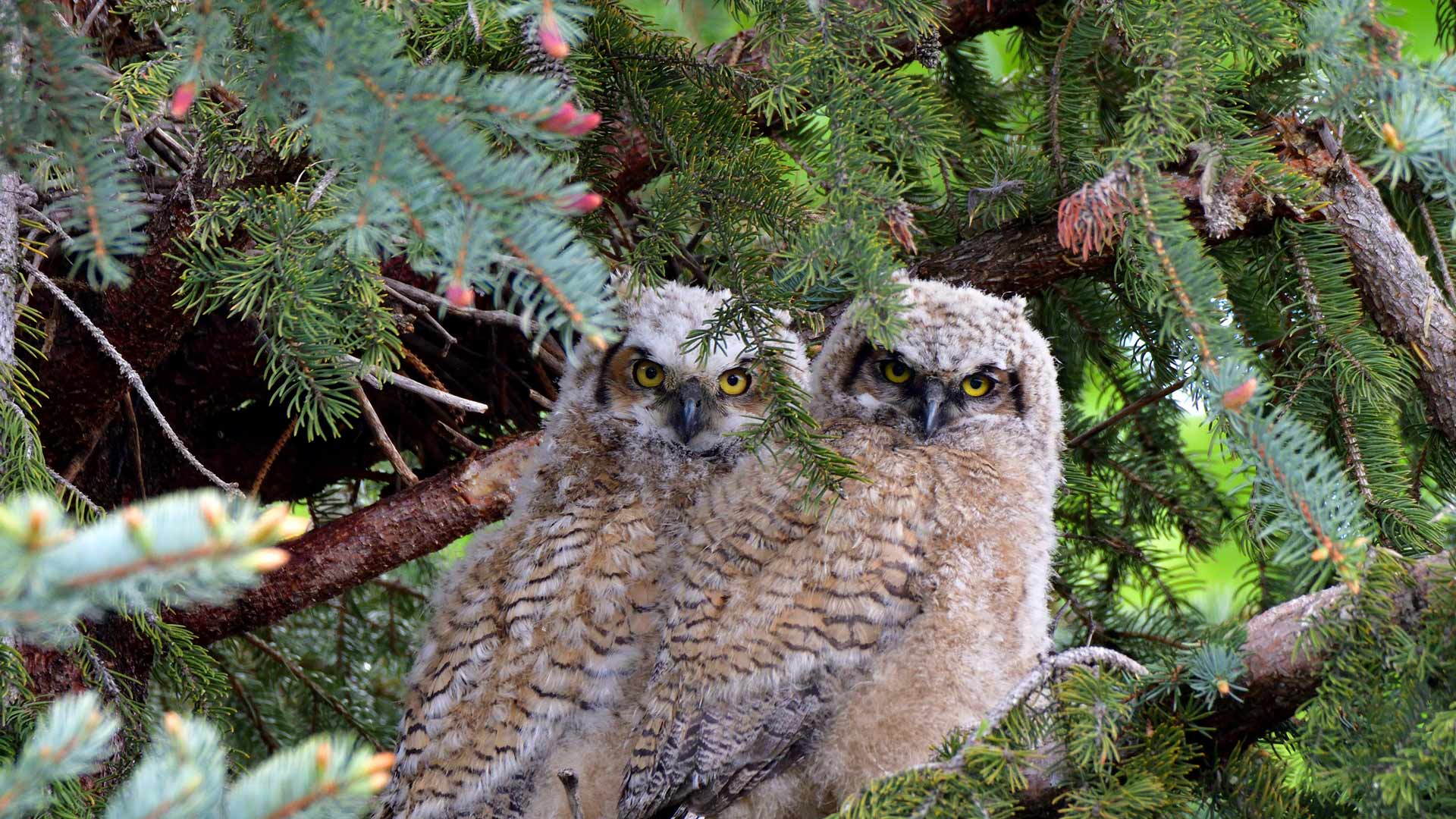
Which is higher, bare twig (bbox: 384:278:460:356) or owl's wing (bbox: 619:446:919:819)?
bare twig (bbox: 384:278:460:356)

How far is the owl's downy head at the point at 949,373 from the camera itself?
8.45 ft

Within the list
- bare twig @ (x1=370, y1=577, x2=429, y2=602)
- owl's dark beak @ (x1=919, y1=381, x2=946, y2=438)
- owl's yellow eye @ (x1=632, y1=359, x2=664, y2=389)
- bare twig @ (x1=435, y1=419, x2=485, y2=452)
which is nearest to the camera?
owl's dark beak @ (x1=919, y1=381, x2=946, y2=438)

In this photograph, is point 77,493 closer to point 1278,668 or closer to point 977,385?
point 977,385

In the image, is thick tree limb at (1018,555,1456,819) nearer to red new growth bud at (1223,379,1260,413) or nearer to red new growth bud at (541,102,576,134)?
red new growth bud at (1223,379,1260,413)

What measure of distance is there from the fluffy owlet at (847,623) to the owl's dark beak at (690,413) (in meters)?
0.22

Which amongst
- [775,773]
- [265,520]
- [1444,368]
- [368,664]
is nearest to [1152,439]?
[1444,368]

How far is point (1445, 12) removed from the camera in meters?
3.01

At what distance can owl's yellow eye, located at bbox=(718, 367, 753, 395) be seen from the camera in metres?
2.77

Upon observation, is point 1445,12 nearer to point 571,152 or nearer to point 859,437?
point 859,437

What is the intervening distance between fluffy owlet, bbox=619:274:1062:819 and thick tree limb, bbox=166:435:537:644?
649mm

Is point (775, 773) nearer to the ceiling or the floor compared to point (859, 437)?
nearer to the floor

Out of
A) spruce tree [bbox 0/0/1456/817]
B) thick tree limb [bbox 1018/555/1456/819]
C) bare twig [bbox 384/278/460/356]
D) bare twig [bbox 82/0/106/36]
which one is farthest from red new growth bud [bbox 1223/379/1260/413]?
bare twig [bbox 82/0/106/36]

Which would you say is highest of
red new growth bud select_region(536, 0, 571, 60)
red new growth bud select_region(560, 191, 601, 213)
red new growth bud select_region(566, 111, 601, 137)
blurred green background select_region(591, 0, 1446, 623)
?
red new growth bud select_region(536, 0, 571, 60)

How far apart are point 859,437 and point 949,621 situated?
473 mm
